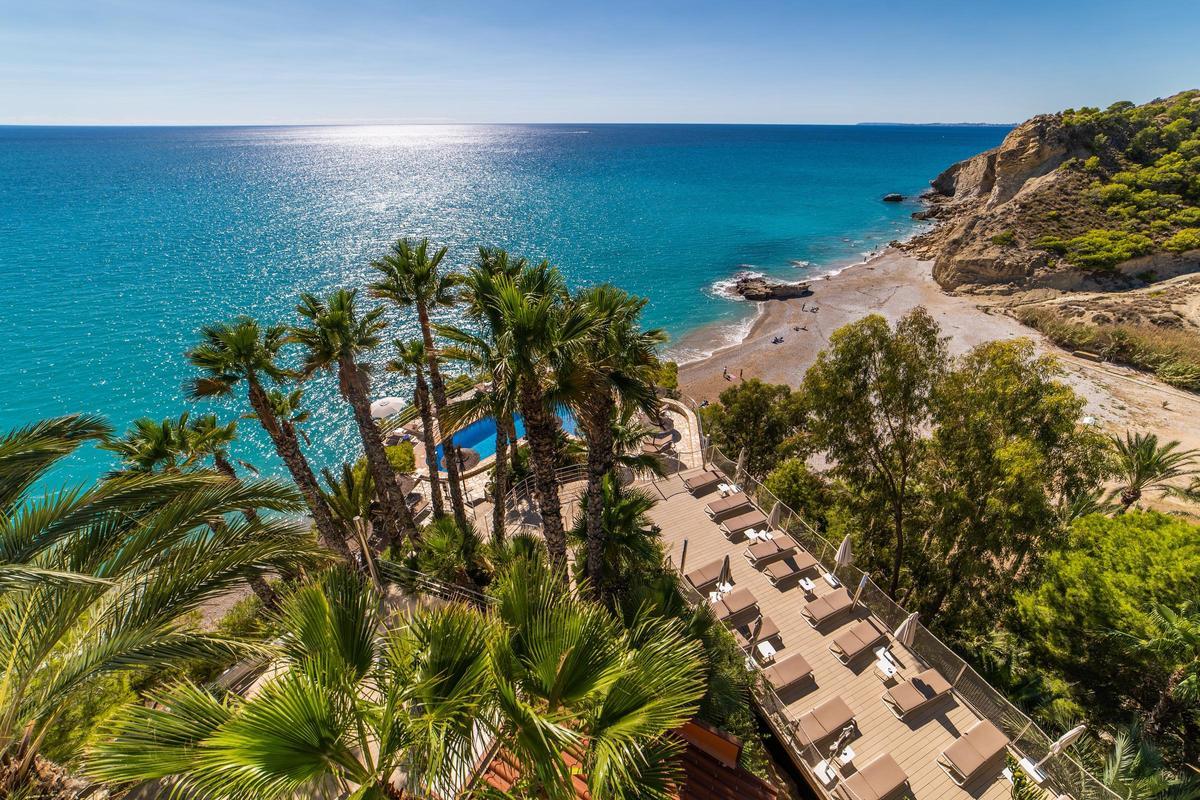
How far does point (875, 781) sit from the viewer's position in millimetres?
10828

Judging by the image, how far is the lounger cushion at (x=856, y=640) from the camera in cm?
1340

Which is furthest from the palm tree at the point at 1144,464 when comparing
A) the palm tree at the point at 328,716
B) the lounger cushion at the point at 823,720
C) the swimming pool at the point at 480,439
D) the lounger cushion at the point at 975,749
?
the palm tree at the point at 328,716

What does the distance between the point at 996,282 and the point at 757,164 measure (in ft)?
500

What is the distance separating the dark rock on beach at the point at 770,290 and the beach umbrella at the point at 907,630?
173 ft

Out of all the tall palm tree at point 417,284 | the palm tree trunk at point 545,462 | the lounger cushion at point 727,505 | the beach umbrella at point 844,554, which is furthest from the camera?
the lounger cushion at point 727,505

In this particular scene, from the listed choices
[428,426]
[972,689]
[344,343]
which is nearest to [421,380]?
[428,426]

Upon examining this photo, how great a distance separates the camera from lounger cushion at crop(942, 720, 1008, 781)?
1101 cm

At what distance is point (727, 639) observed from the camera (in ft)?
39.6

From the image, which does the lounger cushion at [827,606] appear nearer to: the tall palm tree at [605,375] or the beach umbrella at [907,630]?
A: the beach umbrella at [907,630]

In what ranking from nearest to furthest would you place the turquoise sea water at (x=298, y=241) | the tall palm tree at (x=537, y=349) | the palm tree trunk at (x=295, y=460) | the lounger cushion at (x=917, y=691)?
the tall palm tree at (x=537, y=349) → the lounger cushion at (x=917, y=691) → the palm tree trunk at (x=295, y=460) → the turquoise sea water at (x=298, y=241)

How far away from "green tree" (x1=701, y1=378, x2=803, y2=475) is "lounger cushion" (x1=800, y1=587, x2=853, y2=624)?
9089 millimetres

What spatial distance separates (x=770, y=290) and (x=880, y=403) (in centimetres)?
5041

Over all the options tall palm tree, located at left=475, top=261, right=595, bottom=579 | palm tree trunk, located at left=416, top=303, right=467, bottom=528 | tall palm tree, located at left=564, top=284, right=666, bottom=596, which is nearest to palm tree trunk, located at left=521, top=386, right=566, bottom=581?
tall palm tree, located at left=475, top=261, right=595, bottom=579

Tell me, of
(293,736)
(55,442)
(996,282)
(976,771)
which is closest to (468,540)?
(55,442)
